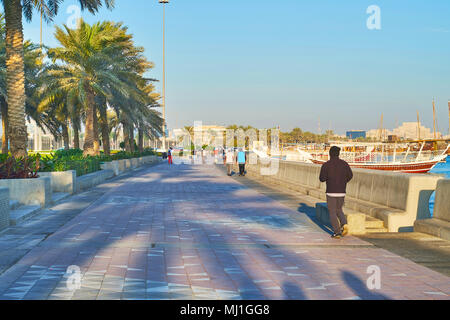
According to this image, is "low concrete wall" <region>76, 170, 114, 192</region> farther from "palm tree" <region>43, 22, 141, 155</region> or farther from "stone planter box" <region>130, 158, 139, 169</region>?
"stone planter box" <region>130, 158, 139, 169</region>

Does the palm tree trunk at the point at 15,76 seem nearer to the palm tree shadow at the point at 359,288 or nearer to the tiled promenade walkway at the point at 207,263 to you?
the tiled promenade walkway at the point at 207,263

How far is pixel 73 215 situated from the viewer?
11.5 meters

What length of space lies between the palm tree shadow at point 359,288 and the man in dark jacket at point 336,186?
2.53 m

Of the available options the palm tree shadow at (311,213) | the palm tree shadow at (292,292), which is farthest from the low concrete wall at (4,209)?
the palm tree shadow at (311,213)

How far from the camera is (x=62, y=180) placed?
16.3m

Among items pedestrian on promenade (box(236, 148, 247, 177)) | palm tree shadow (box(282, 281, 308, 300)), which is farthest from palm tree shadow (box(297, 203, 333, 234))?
pedestrian on promenade (box(236, 148, 247, 177))

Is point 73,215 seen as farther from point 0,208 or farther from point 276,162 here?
point 276,162

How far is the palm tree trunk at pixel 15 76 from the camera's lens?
18453 mm

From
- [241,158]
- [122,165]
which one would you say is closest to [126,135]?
[122,165]

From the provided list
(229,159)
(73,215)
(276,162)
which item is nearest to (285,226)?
(73,215)

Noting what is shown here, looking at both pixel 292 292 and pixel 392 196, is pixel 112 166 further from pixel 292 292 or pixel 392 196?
pixel 292 292

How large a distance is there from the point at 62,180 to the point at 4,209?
699cm

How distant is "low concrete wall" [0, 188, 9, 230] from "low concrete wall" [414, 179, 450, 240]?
838 centimetres

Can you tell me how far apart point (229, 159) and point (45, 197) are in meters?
18.5
